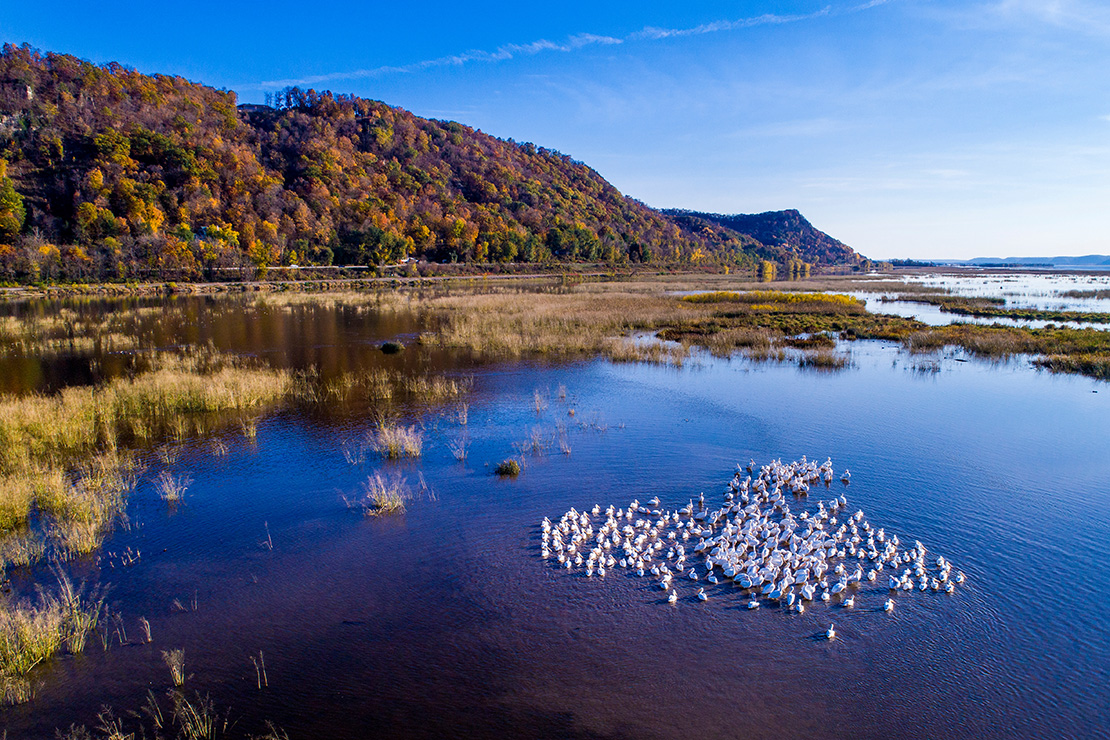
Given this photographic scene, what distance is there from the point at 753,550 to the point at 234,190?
121534mm

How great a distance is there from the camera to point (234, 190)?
356 ft

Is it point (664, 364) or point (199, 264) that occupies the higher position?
point (199, 264)

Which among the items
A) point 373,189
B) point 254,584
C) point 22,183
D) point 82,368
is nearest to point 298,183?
point 373,189

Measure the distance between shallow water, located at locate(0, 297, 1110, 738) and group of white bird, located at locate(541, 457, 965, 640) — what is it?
0.32 m

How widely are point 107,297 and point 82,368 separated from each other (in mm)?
45432

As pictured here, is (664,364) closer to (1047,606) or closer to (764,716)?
(1047,606)

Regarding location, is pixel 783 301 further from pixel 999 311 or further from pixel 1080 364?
pixel 1080 364

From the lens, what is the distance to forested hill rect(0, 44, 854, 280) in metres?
82.8

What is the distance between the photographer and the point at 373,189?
140 meters

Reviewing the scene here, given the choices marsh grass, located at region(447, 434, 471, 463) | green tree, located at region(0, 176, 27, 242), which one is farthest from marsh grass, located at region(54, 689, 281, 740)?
green tree, located at region(0, 176, 27, 242)

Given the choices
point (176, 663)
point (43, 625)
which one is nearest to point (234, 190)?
point (43, 625)

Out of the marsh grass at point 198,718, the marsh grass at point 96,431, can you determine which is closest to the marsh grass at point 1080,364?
the marsh grass at point 198,718

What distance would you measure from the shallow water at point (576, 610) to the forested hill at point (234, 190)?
3086 inches

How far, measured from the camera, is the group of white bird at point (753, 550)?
9.41m
